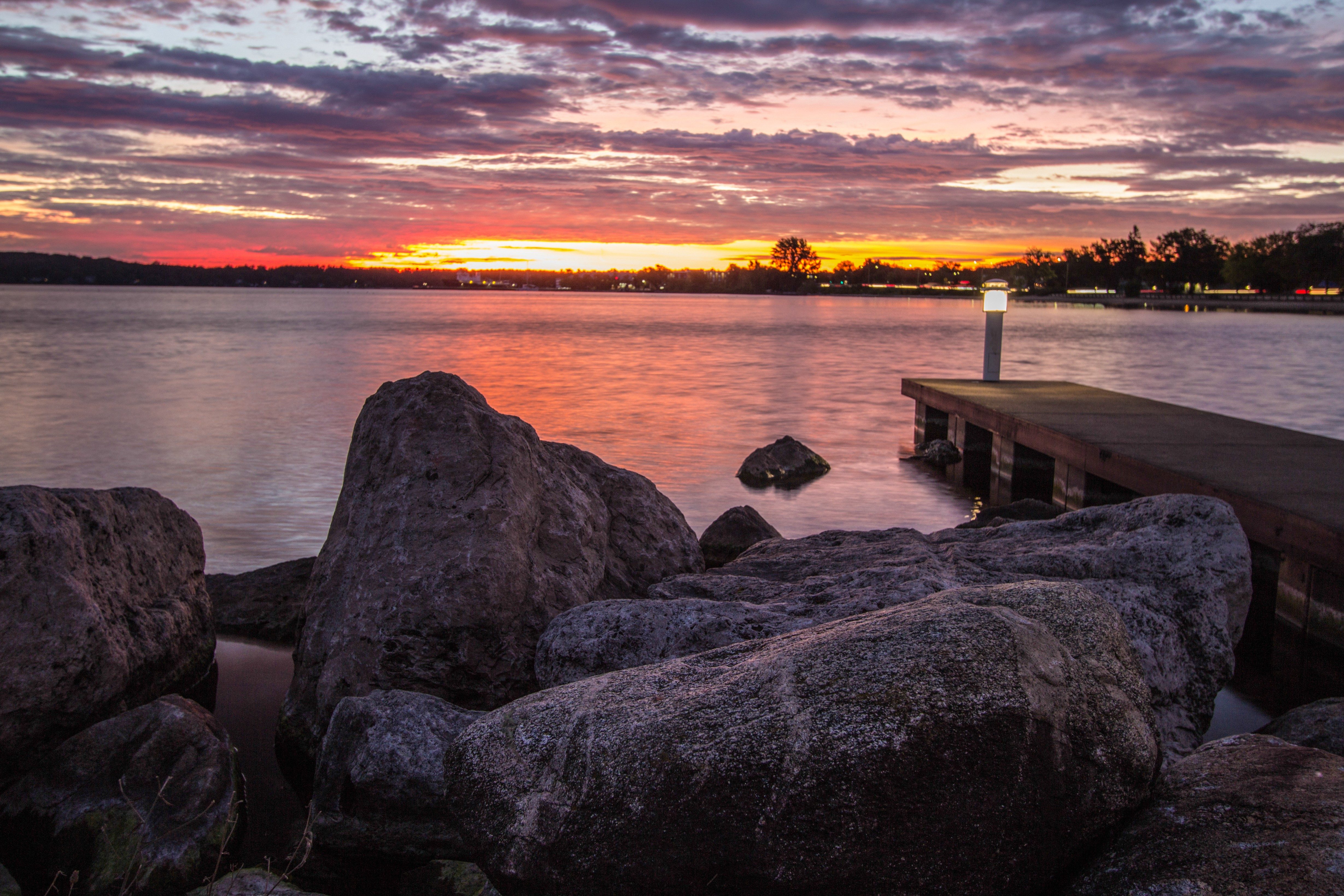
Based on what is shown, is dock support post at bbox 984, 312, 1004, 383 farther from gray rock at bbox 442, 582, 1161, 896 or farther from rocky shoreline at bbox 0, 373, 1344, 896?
gray rock at bbox 442, 582, 1161, 896

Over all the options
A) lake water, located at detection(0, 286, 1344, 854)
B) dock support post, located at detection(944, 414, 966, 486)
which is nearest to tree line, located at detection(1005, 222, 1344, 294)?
lake water, located at detection(0, 286, 1344, 854)

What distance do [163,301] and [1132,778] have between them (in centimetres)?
11616

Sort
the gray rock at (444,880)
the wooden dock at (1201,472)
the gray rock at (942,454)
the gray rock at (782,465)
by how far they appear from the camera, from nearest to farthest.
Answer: the gray rock at (444,880) < the wooden dock at (1201,472) < the gray rock at (782,465) < the gray rock at (942,454)

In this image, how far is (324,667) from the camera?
4551mm

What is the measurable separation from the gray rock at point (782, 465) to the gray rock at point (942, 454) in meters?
1.67

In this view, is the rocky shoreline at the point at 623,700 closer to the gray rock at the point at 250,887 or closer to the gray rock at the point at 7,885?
the gray rock at the point at 250,887

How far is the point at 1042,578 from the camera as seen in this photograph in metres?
4.50

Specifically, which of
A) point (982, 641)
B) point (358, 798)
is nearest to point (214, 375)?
point (358, 798)

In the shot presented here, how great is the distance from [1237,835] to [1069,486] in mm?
7434

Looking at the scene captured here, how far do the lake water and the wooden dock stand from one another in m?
0.60

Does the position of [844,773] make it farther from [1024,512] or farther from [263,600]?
[1024,512]

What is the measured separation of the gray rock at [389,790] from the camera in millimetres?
3676

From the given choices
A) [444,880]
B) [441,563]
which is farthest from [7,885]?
[441,563]

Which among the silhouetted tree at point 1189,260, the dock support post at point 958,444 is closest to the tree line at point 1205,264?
the silhouetted tree at point 1189,260
